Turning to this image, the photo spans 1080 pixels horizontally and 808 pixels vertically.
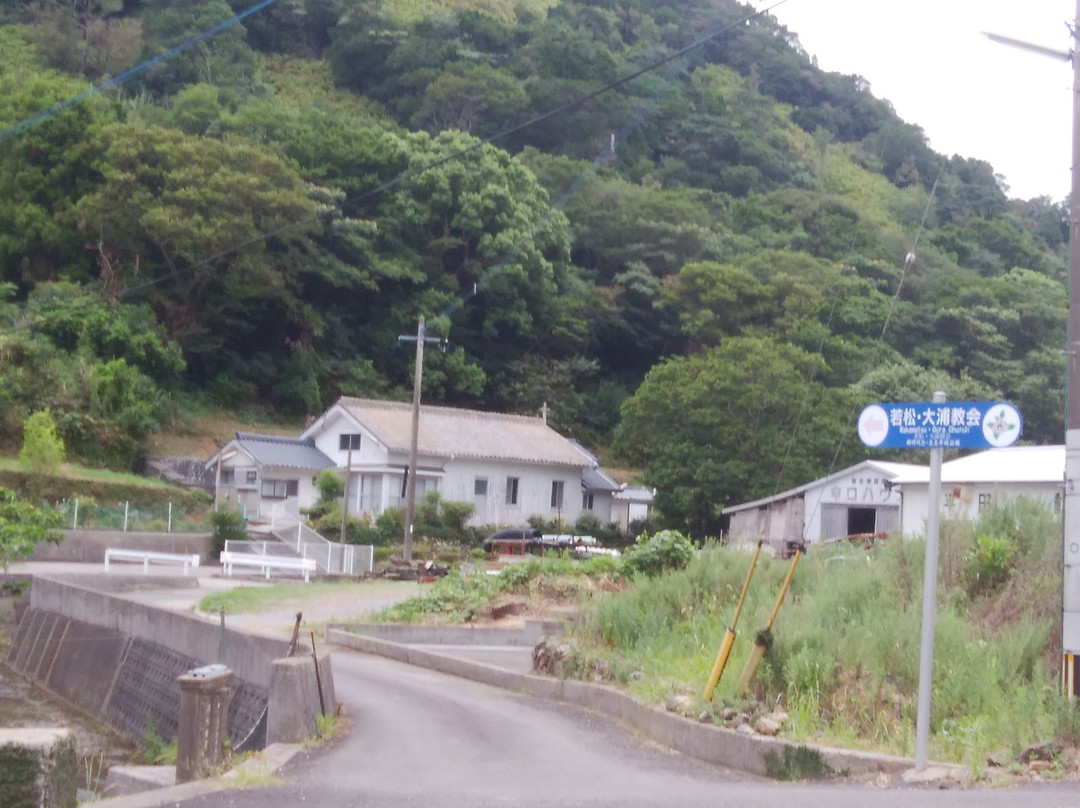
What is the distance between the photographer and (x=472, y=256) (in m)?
59.0

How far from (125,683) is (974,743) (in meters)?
14.9

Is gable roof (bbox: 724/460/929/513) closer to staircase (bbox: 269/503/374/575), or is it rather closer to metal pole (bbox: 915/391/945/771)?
staircase (bbox: 269/503/374/575)

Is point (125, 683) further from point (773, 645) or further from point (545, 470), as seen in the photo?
point (545, 470)

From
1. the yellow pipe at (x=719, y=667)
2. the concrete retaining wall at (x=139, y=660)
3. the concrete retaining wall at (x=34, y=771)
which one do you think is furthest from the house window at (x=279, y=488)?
the concrete retaining wall at (x=34, y=771)

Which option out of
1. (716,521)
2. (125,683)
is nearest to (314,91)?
(716,521)

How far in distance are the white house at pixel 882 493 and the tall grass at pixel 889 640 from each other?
794cm

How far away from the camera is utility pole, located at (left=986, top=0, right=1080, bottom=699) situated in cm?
900

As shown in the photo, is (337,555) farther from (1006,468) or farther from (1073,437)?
(1073,437)

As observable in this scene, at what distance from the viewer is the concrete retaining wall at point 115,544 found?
115 ft

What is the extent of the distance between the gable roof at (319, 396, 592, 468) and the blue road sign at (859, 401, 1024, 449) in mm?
36941

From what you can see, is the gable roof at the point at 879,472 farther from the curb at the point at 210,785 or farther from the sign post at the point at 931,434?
the curb at the point at 210,785

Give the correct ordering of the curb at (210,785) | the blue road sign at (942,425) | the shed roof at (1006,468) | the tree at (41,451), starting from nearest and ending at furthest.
→ the curb at (210,785)
the blue road sign at (942,425)
the shed roof at (1006,468)
the tree at (41,451)

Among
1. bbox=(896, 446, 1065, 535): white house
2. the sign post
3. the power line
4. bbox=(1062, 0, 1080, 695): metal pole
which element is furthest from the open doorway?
the sign post

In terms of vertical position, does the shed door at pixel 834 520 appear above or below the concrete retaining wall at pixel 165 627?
above
